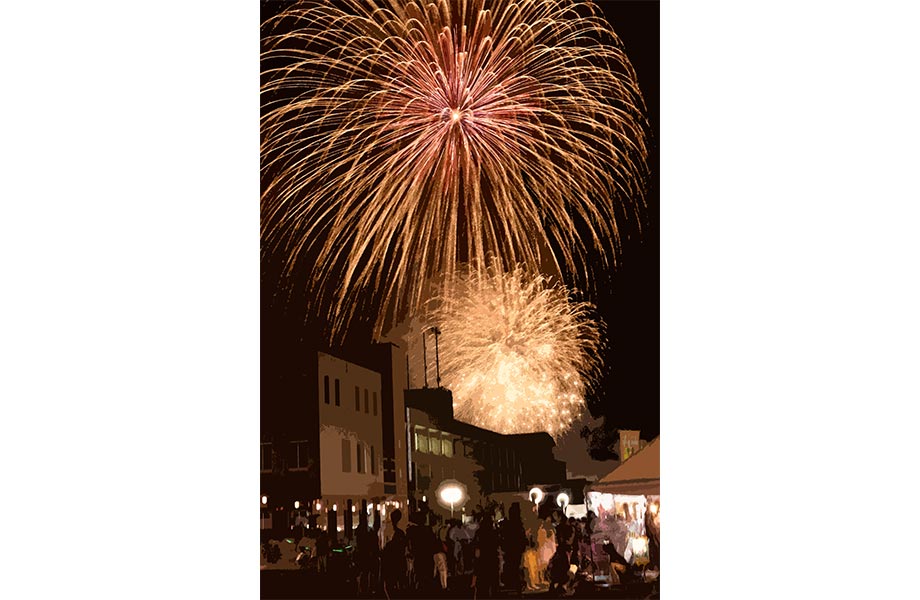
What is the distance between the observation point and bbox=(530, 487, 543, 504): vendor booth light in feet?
18.5

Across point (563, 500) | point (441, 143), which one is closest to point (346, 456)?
point (563, 500)

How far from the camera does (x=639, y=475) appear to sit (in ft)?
18.2

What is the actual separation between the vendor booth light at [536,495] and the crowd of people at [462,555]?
0.30 feet

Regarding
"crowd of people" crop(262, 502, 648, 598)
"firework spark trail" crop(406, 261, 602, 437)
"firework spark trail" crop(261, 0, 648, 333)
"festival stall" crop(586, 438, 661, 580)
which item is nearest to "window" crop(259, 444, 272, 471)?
"crowd of people" crop(262, 502, 648, 598)

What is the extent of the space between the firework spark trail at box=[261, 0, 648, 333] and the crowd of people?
1278mm

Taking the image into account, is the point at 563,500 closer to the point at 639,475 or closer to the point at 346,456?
the point at 639,475

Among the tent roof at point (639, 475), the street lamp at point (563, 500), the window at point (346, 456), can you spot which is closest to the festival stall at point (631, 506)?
the tent roof at point (639, 475)

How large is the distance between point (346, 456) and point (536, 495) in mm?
1132

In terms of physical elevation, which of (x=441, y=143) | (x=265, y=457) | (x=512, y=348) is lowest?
(x=265, y=457)
